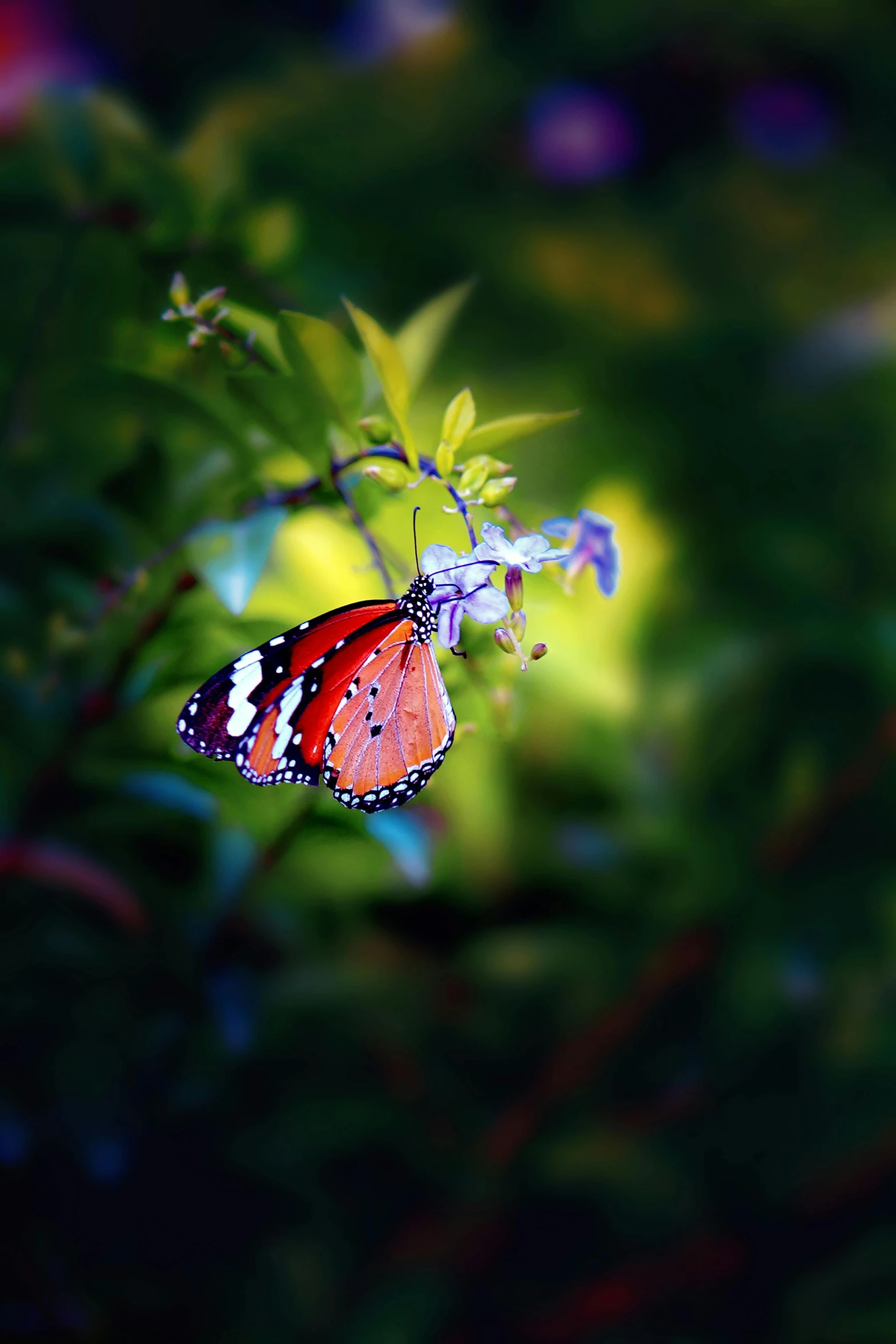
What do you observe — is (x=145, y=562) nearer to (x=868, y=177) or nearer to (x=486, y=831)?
(x=486, y=831)

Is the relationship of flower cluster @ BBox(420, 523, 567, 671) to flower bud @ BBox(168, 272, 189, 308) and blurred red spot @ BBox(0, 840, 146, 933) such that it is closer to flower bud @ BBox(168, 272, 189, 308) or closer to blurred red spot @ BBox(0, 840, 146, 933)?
flower bud @ BBox(168, 272, 189, 308)

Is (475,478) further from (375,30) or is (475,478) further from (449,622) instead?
(375,30)

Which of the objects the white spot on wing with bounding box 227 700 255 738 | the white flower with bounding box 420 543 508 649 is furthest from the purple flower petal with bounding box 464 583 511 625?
the white spot on wing with bounding box 227 700 255 738

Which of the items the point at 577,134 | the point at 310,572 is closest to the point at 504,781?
the point at 310,572

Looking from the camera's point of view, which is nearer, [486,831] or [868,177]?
[486,831]

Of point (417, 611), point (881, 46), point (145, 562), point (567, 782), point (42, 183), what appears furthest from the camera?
point (881, 46)

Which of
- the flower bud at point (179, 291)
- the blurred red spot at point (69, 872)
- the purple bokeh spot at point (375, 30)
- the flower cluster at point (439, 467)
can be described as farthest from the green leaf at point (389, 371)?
the purple bokeh spot at point (375, 30)

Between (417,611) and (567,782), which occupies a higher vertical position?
(567,782)

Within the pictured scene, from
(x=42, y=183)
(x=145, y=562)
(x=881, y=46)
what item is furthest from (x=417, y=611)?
(x=881, y=46)
